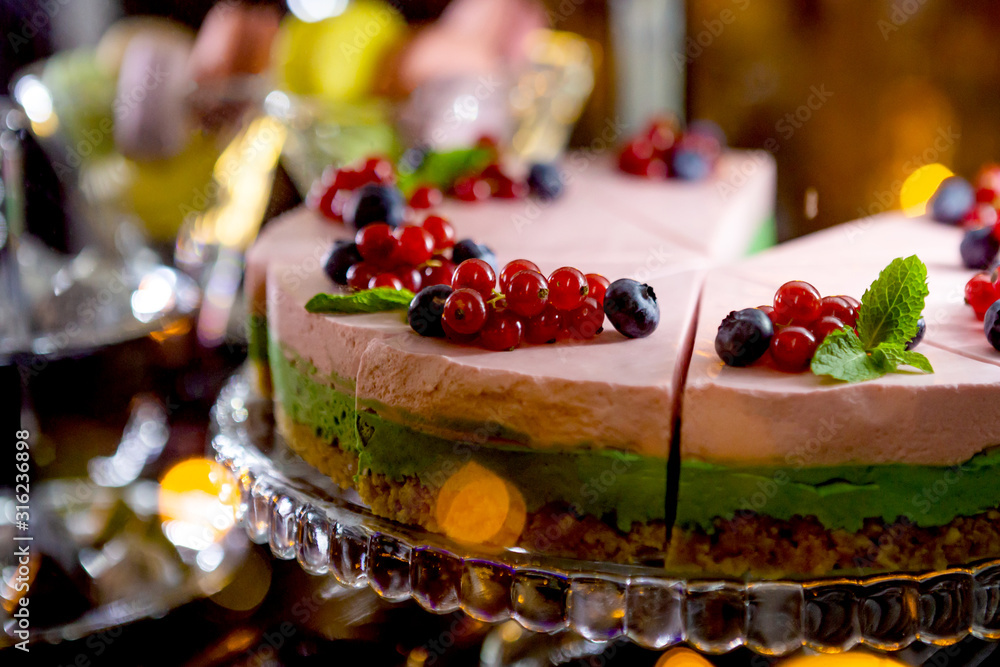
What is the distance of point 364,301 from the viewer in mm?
1411

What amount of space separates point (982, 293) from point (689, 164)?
117 centimetres

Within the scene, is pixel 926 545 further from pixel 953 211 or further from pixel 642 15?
pixel 642 15

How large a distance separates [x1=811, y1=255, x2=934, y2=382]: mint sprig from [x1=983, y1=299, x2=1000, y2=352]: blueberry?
0.11 metres

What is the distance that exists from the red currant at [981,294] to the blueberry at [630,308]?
555 millimetres

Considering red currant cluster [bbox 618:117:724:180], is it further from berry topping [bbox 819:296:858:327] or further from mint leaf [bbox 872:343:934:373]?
mint leaf [bbox 872:343:934:373]

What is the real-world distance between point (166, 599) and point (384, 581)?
814 millimetres

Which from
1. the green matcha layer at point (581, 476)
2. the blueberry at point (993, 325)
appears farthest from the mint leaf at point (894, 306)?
the green matcha layer at point (581, 476)

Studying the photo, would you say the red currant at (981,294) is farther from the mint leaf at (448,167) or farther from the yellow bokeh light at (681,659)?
the mint leaf at (448,167)

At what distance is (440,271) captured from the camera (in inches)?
59.2

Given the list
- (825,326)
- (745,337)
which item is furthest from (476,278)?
(825,326)

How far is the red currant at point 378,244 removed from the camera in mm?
1494

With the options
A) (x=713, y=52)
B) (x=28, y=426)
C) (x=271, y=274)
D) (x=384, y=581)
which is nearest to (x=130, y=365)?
(x=28, y=426)

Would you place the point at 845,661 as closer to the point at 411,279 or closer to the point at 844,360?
the point at 844,360

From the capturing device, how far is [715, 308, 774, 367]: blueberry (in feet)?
3.88
